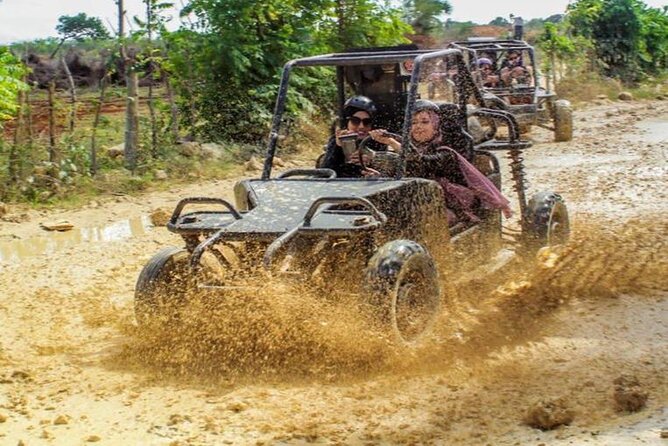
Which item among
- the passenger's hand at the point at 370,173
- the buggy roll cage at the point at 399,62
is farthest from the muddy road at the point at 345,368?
the buggy roll cage at the point at 399,62

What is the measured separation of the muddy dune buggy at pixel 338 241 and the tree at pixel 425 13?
66.7ft

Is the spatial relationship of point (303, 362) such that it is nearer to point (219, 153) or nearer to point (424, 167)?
point (424, 167)

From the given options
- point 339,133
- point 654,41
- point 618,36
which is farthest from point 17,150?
point 654,41

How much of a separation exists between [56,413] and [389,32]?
1155 centimetres

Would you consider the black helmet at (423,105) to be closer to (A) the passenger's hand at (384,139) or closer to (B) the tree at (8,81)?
(A) the passenger's hand at (384,139)

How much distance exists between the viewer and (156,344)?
564 centimetres

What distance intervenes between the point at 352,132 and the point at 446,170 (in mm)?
731

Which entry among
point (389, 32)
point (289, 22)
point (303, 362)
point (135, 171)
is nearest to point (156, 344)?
point (303, 362)

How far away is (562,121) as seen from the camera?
15.3 metres

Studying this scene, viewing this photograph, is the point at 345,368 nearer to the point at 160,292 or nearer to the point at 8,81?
the point at 160,292

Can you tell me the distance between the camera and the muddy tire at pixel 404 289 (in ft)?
16.9

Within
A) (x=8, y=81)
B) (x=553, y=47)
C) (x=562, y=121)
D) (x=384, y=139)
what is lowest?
(x=562, y=121)

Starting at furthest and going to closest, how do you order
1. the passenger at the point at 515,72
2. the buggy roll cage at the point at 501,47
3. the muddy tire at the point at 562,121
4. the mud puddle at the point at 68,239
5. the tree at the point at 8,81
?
the passenger at the point at 515,72 < the muddy tire at the point at 562,121 < the buggy roll cage at the point at 501,47 < the tree at the point at 8,81 < the mud puddle at the point at 68,239

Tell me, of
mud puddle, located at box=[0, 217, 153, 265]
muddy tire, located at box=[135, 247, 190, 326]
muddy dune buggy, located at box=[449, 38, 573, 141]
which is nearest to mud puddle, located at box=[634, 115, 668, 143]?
muddy dune buggy, located at box=[449, 38, 573, 141]
